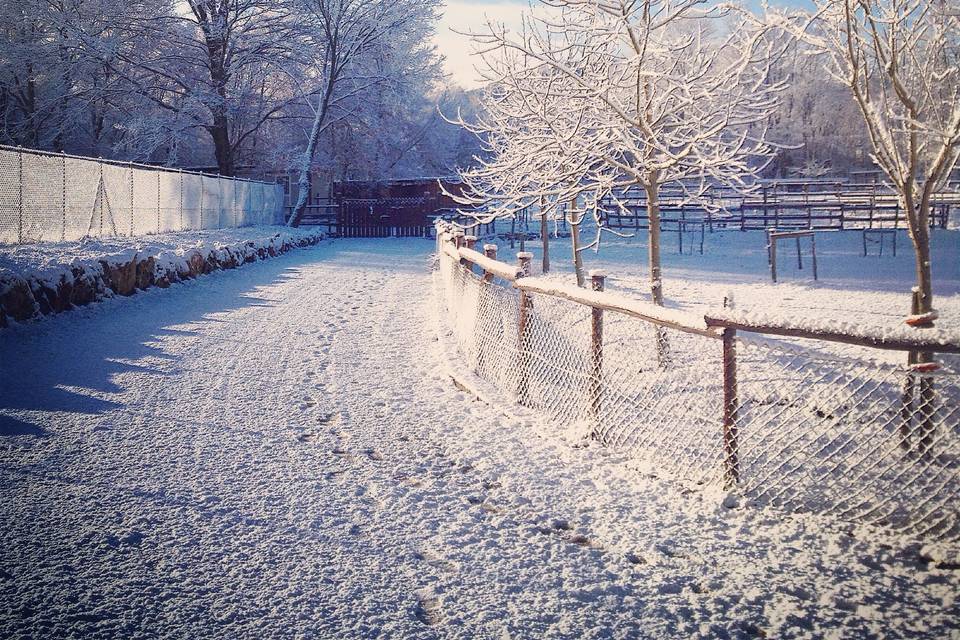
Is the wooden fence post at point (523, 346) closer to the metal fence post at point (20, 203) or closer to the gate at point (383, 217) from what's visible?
the metal fence post at point (20, 203)

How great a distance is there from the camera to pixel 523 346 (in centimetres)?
584

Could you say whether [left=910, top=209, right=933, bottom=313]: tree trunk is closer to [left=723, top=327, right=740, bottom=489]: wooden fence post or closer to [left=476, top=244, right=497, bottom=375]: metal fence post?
[left=723, top=327, right=740, bottom=489]: wooden fence post

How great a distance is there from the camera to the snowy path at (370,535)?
2842mm

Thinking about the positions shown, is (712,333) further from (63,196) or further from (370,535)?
(63,196)

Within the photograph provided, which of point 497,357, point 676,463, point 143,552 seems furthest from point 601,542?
point 497,357

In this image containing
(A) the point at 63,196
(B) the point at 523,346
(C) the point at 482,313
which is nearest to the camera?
(B) the point at 523,346

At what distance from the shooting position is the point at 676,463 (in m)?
4.58

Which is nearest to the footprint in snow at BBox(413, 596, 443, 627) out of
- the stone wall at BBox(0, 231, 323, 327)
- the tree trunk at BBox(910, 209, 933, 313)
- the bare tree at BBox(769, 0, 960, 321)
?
the bare tree at BBox(769, 0, 960, 321)

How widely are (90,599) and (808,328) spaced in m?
3.64

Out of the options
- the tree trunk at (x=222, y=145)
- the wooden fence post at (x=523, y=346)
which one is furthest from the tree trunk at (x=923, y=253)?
the tree trunk at (x=222, y=145)

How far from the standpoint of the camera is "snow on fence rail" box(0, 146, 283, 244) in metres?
12.4

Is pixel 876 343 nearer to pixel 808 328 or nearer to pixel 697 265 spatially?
pixel 808 328

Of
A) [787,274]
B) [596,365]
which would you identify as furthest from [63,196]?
[787,274]

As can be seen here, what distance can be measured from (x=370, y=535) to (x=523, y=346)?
8.65 feet
